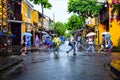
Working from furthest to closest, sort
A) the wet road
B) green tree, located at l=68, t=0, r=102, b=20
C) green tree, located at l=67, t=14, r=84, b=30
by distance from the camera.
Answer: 1. green tree, located at l=67, t=14, r=84, b=30
2. green tree, located at l=68, t=0, r=102, b=20
3. the wet road

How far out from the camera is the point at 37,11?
69.6 m

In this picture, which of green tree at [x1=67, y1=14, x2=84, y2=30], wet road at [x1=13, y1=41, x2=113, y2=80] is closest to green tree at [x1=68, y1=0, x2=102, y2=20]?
green tree at [x1=67, y1=14, x2=84, y2=30]

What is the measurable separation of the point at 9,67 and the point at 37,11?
52.8m

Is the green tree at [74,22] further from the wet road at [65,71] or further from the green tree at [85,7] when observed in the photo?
the wet road at [65,71]

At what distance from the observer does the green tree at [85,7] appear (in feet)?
203

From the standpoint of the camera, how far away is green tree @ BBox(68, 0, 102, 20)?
6178 cm

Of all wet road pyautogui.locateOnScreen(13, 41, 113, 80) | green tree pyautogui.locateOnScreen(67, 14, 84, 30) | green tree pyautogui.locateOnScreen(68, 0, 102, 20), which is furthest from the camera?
green tree pyautogui.locateOnScreen(67, 14, 84, 30)

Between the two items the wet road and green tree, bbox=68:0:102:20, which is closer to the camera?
the wet road

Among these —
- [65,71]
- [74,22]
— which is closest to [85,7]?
[74,22]

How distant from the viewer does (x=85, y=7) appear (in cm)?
6378

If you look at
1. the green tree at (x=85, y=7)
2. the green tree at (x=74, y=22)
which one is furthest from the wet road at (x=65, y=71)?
the green tree at (x=74, y=22)

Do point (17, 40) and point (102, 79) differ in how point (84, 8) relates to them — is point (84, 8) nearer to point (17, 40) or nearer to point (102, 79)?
point (17, 40)

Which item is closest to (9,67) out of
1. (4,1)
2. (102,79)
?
(102,79)

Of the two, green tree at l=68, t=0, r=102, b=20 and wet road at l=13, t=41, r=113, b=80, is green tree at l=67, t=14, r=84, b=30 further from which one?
wet road at l=13, t=41, r=113, b=80
